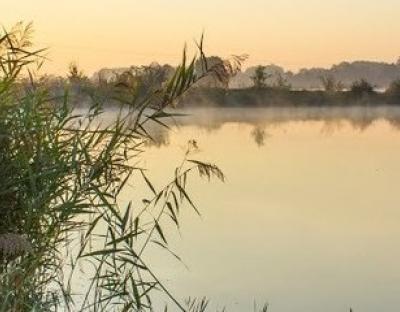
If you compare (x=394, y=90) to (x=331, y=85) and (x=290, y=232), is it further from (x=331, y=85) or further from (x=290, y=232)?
(x=290, y=232)

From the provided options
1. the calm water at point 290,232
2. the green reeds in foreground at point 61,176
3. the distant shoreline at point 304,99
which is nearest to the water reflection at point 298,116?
the distant shoreline at point 304,99

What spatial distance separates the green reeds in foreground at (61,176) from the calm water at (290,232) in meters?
0.40

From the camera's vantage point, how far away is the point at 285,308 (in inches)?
211

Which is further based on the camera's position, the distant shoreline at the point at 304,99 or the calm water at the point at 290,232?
the distant shoreline at the point at 304,99

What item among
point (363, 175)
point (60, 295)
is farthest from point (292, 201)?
point (60, 295)

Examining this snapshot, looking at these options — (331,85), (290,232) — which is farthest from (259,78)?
(290,232)

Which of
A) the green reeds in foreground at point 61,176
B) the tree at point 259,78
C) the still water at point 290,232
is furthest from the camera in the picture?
the tree at point 259,78

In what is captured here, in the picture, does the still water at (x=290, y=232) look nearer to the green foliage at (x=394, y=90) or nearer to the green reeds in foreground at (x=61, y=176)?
the green reeds in foreground at (x=61, y=176)

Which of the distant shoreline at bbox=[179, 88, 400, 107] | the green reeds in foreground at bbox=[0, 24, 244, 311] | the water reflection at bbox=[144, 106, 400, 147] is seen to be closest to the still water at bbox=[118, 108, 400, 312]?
the green reeds in foreground at bbox=[0, 24, 244, 311]

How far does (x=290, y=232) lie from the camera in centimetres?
767

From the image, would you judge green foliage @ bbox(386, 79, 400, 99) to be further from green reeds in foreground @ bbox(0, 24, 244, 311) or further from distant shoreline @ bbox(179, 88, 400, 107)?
green reeds in foreground @ bbox(0, 24, 244, 311)

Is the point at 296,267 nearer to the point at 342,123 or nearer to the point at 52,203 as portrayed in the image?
the point at 52,203

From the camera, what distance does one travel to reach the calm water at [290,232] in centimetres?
563

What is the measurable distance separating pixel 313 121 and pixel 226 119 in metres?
2.79
